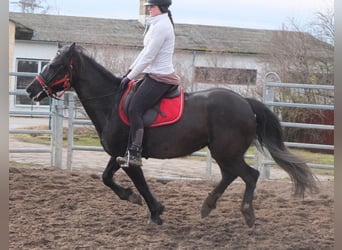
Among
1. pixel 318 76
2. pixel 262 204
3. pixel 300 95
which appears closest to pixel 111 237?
pixel 262 204

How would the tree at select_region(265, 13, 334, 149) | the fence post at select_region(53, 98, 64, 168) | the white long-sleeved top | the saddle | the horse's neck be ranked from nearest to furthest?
1. the white long-sleeved top
2. the saddle
3. the horse's neck
4. the fence post at select_region(53, 98, 64, 168)
5. the tree at select_region(265, 13, 334, 149)

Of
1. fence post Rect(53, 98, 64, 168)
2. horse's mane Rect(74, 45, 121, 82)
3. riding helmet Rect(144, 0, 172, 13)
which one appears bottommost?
fence post Rect(53, 98, 64, 168)

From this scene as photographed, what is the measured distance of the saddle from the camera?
519cm

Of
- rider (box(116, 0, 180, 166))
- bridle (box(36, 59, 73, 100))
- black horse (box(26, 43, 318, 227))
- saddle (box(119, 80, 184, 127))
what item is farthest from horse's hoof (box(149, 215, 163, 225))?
bridle (box(36, 59, 73, 100))

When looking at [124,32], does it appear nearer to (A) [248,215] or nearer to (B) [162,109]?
(B) [162,109]

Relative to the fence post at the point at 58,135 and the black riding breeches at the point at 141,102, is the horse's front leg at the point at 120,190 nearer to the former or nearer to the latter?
the black riding breeches at the point at 141,102

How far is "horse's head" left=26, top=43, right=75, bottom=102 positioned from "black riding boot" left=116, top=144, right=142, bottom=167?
987 mm

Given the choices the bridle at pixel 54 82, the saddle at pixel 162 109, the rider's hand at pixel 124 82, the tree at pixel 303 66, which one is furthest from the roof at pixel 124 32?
the saddle at pixel 162 109

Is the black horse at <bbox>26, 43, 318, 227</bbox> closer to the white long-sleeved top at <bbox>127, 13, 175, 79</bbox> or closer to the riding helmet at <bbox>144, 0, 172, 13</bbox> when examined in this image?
the white long-sleeved top at <bbox>127, 13, 175, 79</bbox>

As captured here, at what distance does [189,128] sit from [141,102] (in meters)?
0.54

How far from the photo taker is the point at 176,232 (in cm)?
505

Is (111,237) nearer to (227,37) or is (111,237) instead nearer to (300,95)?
(300,95)

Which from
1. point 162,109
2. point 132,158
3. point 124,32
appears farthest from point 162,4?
point 124,32

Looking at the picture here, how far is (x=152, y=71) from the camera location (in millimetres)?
5160
